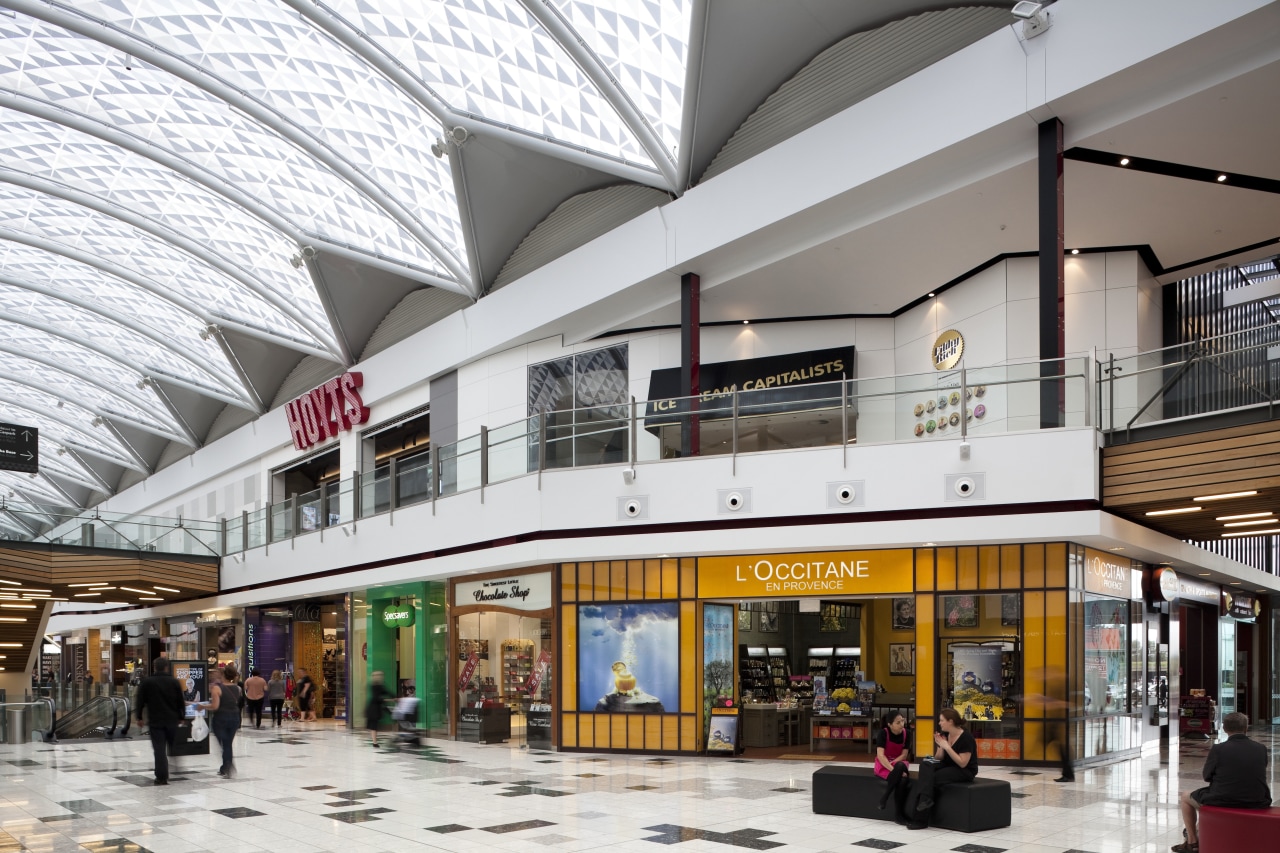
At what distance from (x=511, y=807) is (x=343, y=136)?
56.0 ft

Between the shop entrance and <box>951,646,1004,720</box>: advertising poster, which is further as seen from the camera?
the shop entrance

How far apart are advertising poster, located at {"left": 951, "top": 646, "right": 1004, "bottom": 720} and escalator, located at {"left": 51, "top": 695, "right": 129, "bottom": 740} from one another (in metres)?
17.6

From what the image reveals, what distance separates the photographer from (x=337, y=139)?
24359 mm

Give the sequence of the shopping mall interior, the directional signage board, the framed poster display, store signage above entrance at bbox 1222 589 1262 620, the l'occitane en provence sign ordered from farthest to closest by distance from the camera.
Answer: the directional signage board
store signage above entrance at bbox 1222 589 1262 620
the framed poster display
the l'occitane en provence sign
the shopping mall interior

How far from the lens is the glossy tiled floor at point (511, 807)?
32.8 feet

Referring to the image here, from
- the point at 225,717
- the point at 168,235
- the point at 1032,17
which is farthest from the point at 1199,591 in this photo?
the point at 168,235

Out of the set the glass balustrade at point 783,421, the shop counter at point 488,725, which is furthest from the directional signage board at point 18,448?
the shop counter at point 488,725

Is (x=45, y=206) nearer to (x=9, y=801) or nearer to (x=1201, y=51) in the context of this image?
(x=9, y=801)

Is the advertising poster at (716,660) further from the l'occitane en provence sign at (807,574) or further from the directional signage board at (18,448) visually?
the directional signage board at (18,448)

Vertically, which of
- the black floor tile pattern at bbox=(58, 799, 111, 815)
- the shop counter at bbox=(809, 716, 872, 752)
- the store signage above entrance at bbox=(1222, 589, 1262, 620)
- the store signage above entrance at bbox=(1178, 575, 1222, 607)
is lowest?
the shop counter at bbox=(809, 716, 872, 752)

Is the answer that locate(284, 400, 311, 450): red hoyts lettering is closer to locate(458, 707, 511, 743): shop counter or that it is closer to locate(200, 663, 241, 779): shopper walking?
locate(458, 707, 511, 743): shop counter

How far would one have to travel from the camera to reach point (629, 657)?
18.1 meters

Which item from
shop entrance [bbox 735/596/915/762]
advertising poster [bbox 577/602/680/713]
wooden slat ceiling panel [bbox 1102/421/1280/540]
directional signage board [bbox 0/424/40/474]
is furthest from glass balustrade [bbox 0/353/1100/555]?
directional signage board [bbox 0/424/40/474]

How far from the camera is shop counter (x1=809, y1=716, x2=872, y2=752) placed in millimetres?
17750
